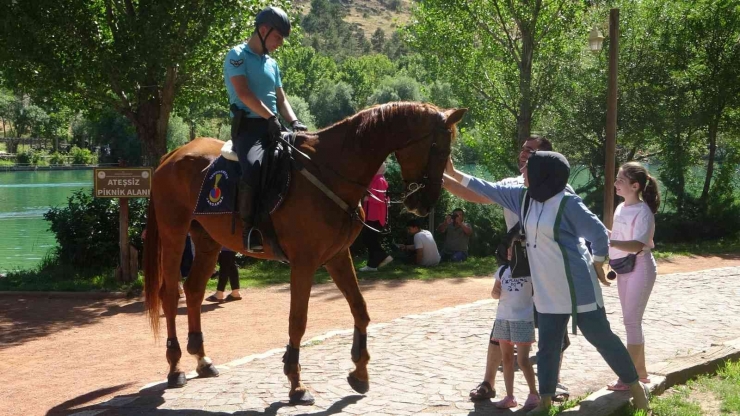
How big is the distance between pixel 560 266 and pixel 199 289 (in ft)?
12.4

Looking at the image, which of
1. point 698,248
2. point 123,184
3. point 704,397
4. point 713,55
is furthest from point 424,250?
point 713,55

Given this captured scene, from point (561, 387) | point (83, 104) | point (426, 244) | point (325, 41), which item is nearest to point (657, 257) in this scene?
point (426, 244)

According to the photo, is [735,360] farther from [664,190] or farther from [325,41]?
[325,41]

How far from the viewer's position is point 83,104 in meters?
18.6

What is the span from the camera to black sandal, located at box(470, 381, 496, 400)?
6.04 meters

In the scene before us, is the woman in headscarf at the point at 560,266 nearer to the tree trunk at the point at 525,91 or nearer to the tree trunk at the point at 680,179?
the tree trunk at the point at 680,179

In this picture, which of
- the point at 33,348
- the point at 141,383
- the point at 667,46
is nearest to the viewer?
the point at 141,383

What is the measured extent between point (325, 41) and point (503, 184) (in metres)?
184

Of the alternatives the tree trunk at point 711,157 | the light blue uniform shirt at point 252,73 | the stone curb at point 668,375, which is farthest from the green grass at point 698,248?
the light blue uniform shirt at point 252,73

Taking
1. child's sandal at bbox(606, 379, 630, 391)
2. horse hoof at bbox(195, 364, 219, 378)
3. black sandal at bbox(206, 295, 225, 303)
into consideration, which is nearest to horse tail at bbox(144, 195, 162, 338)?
horse hoof at bbox(195, 364, 219, 378)

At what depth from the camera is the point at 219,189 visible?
6.89m

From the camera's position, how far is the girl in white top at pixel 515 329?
5.73m

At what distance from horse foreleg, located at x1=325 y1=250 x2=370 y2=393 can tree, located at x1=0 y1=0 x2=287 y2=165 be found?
401 inches

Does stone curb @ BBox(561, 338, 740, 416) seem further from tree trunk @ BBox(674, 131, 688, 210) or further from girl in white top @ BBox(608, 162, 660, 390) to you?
tree trunk @ BBox(674, 131, 688, 210)
